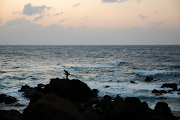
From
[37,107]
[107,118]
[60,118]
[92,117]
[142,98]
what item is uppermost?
[37,107]

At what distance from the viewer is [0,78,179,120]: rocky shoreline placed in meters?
6.47

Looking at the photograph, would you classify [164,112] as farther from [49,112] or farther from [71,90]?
[71,90]

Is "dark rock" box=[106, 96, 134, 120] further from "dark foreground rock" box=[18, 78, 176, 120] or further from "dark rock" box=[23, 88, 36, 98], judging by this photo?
"dark rock" box=[23, 88, 36, 98]

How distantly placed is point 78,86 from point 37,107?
32.5 feet

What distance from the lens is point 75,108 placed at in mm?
7758

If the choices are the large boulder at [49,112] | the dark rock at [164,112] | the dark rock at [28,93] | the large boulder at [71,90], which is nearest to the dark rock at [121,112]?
the dark rock at [164,112]

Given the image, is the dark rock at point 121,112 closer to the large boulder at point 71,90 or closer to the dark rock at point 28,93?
the large boulder at point 71,90

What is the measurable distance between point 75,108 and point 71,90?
26.5 ft

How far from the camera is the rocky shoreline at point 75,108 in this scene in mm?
6469

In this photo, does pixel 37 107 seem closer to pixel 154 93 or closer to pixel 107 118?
pixel 107 118

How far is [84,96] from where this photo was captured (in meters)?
16.0

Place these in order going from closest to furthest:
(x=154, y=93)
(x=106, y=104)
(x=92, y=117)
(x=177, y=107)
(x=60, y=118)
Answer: (x=60, y=118) → (x=92, y=117) → (x=106, y=104) → (x=177, y=107) → (x=154, y=93)

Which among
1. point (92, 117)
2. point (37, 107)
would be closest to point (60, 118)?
point (37, 107)

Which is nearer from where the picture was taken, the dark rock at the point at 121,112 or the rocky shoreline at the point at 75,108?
the rocky shoreline at the point at 75,108
